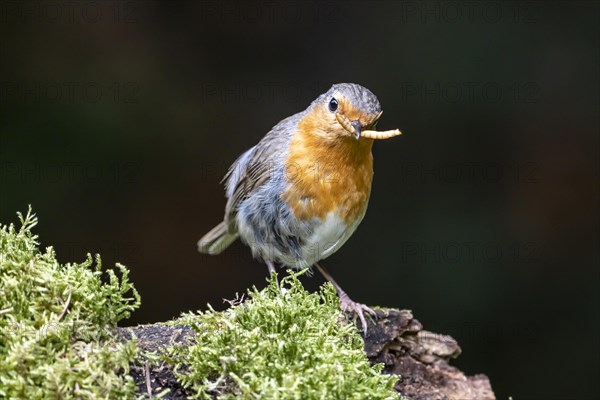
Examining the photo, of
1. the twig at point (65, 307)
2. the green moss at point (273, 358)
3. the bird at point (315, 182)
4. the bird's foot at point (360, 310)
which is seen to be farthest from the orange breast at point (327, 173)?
the twig at point (65, 307)

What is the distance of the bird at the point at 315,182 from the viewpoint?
3.79 meters

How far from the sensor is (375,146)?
6.28 metres

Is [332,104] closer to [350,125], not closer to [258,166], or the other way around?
[350,125]

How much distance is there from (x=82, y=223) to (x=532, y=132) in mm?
3649

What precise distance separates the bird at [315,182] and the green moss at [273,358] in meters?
1.36

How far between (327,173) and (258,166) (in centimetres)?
54

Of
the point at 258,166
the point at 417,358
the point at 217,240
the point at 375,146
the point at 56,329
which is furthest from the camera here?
the point at 375,146

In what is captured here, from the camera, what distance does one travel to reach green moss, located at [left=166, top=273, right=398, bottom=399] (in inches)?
78.6

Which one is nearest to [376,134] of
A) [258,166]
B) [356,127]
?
[356,127]

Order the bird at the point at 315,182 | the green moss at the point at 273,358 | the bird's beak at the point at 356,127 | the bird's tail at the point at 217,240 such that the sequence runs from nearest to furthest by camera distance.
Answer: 1. the green moss at the point at 273,358
2. the bird's beak at the point at 356,127
3. the bird at the point at 315,182
4. the bird's tail at the point at 217,240

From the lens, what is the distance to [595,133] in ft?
20.6

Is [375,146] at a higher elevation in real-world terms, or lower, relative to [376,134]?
higher

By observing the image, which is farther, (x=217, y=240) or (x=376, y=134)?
(x=217, y=240)

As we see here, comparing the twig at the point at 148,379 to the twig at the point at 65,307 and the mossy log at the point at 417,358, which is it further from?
the mossy log at the point at 417,358
